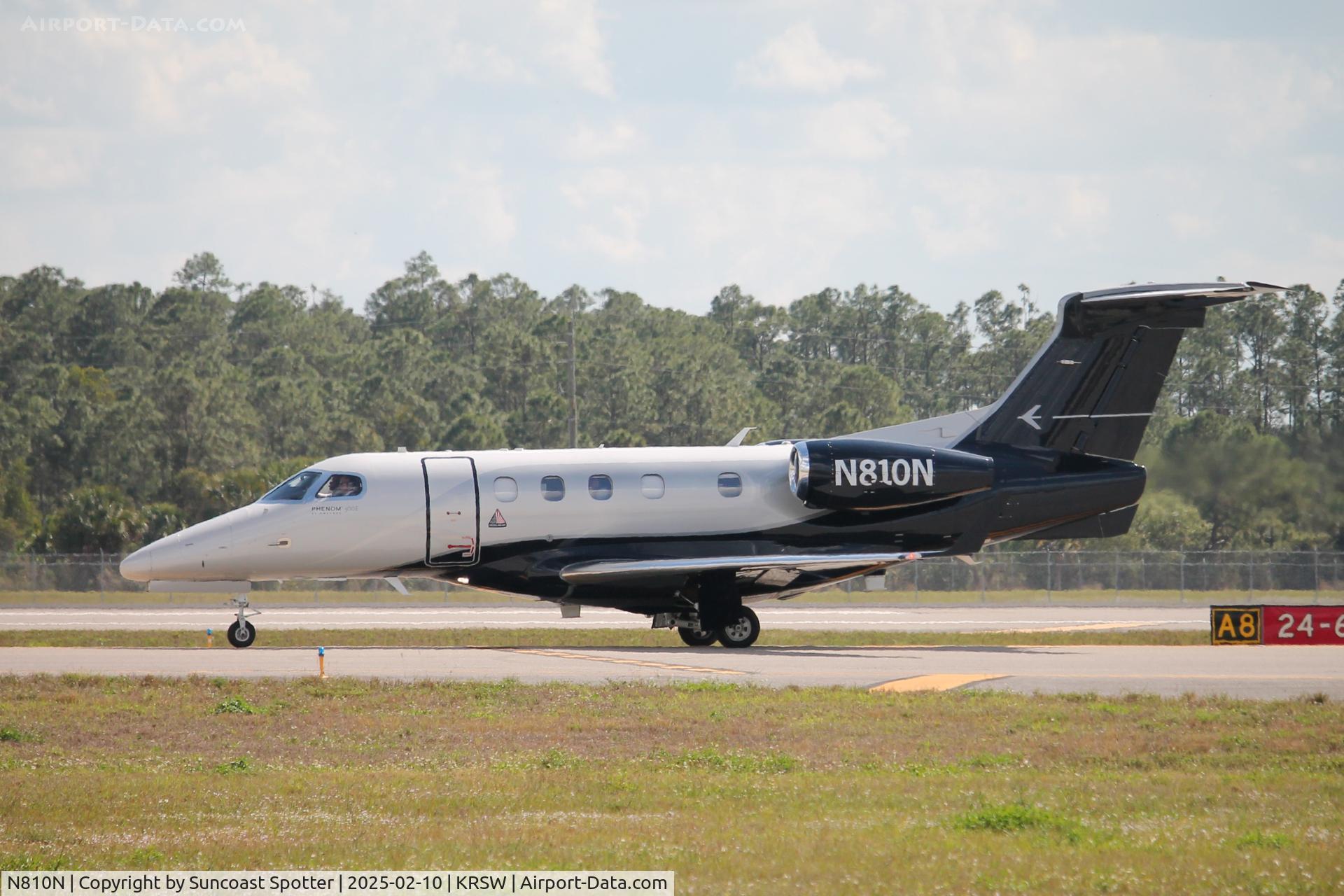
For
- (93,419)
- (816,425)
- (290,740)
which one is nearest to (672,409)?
(816,425)

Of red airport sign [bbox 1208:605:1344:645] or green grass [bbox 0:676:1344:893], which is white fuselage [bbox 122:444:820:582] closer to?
green grass [bbox 0:676:1344:893]

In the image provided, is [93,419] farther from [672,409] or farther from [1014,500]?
[1014,500]

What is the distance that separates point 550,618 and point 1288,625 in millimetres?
18374

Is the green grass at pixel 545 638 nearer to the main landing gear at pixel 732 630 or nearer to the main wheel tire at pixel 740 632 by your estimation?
the main landing gear at pixel 732 630

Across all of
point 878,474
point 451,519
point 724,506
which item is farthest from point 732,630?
point 451,519

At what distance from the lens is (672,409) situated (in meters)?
80.2

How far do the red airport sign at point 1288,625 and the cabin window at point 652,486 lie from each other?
1083cm

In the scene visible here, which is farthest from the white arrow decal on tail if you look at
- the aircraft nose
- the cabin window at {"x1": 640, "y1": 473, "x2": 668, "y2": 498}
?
the aircraft nose

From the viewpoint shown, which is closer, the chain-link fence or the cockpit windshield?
the cockpit windshield

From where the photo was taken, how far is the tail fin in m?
27.9

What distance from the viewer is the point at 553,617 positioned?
130ft

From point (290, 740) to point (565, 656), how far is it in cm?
977

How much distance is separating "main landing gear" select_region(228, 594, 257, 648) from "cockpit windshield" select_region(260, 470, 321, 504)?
6.17 feet

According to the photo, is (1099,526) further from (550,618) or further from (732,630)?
(550,618)
